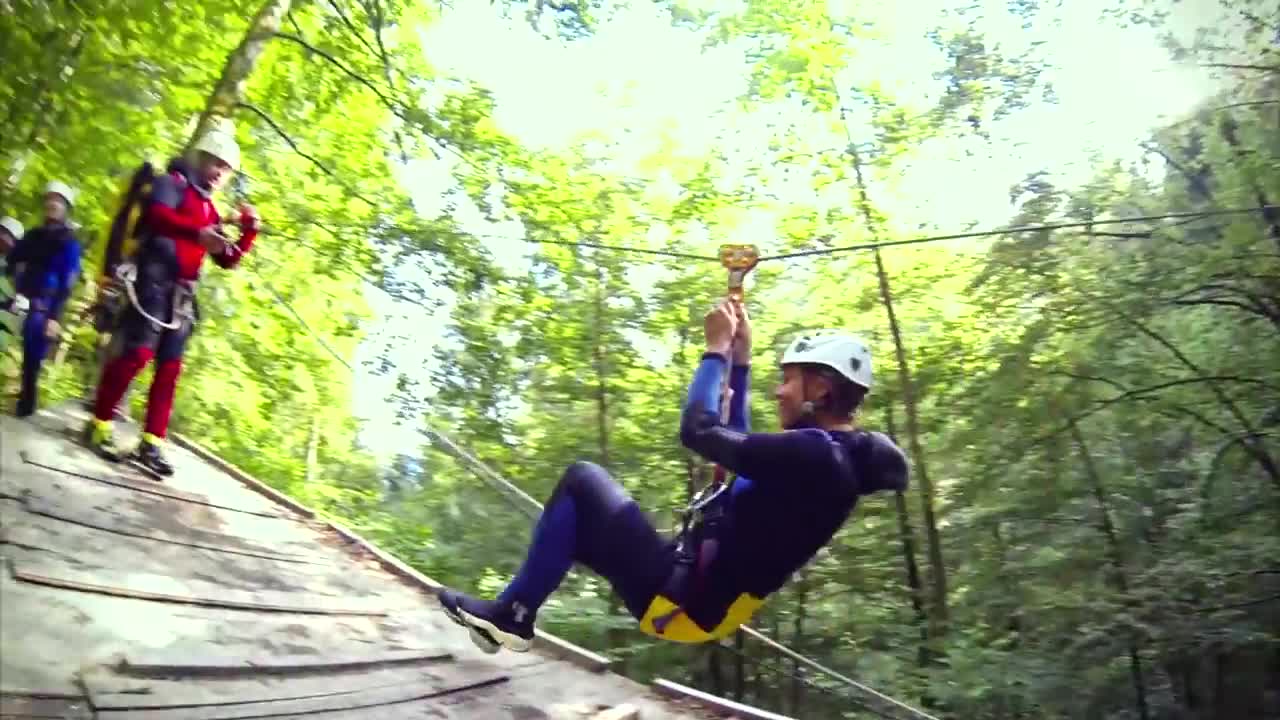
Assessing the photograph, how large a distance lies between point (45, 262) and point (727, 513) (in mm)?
1523

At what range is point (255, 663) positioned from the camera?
160 centimetres

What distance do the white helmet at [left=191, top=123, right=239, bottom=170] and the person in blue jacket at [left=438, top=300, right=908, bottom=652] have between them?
1138 mm

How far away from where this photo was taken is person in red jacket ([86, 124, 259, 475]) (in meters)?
2.10

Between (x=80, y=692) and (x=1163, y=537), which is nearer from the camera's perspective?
(x=80, y=692)

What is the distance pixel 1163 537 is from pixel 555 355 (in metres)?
2.00

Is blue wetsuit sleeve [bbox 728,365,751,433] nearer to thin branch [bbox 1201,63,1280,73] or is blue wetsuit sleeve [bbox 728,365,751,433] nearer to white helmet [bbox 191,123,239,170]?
white helmet [bbox 191,123,239,170]

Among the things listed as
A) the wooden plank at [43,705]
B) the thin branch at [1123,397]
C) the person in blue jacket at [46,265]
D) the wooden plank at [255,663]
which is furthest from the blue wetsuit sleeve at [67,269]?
the thin branch at [1123,397]

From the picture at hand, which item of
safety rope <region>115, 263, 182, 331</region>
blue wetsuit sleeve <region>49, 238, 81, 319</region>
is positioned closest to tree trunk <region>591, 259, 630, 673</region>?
safety rope <region>115, 263, 182, 331</region>

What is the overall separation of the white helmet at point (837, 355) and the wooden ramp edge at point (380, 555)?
98 cm

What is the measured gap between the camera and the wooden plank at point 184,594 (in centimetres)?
150

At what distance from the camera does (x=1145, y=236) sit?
9.98ft

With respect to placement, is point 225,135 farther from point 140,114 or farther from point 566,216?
point 566,216

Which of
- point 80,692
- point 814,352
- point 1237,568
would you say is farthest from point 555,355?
point 1237,568

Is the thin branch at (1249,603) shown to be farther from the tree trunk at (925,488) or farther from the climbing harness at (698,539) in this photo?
the climbing harness at (698,539)
